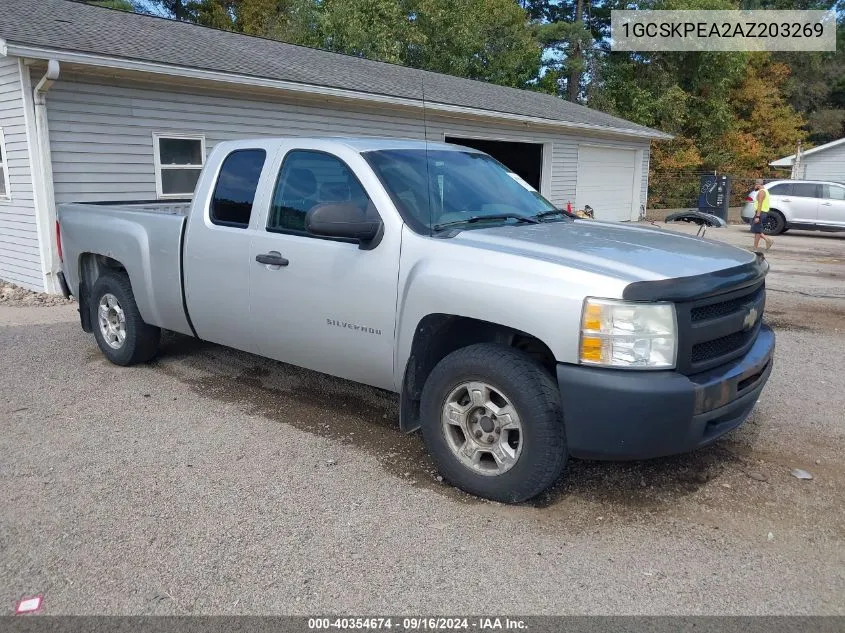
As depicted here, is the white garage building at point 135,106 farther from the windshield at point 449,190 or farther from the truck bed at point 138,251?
the truck bed at point 138,251

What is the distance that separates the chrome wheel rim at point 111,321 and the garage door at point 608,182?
17.7m

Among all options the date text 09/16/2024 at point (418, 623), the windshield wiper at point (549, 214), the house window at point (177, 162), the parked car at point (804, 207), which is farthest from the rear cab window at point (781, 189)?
the date text 09/16/2024 at point (418, 623)

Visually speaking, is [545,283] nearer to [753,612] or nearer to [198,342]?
[753,612]

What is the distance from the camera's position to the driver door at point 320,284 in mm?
4125

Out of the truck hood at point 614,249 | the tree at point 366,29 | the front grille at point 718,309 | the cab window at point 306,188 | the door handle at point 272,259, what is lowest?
the front grille at point 718,309

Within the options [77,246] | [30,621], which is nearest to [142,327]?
[77,246]

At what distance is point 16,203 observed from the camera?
1015 cm

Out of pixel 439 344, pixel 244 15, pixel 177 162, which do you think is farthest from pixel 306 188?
pixel 244 15

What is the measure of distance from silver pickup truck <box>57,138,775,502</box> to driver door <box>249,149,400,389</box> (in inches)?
0.5

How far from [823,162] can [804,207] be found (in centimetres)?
1698

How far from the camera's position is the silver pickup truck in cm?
330

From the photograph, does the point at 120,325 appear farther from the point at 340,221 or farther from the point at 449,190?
the point at 449,190

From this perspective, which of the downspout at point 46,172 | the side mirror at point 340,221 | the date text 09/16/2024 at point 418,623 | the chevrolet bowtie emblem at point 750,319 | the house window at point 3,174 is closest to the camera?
the date text 09/16/2024 at point 418,623

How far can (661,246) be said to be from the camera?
404 centimetres
